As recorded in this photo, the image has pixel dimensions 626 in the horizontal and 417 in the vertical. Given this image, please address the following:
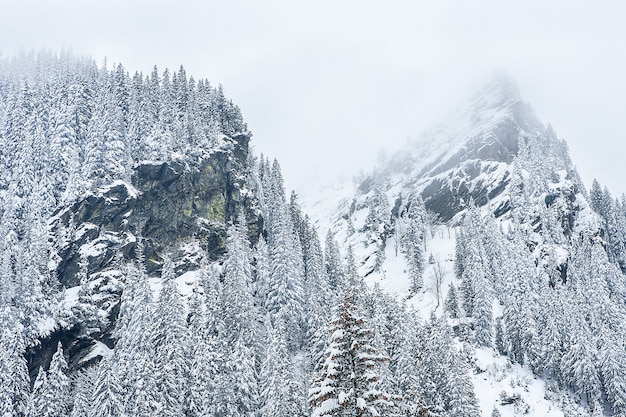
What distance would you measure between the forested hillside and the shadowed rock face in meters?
0.30

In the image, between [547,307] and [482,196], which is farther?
[482,196]

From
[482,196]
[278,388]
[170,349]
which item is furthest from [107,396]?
[482,196]

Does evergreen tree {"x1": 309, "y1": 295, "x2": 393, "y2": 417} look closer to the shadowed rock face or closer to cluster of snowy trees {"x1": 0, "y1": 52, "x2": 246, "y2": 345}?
cluster of snowy trees {"x1": 0, "y1": 52, "x2": 246, "y2": 345}

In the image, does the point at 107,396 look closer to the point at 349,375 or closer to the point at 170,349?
the point at 170,349

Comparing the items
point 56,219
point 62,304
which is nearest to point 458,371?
point 62,304

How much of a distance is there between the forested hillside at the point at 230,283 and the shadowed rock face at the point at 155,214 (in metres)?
0.30

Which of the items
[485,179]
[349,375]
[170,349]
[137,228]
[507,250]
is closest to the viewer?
[349,375]

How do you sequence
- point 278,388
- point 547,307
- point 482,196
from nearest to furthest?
point 278,388
point 547,307
point 482,196

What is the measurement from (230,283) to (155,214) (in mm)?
27124

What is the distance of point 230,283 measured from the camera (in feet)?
231

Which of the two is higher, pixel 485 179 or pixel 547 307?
pixel 485 179

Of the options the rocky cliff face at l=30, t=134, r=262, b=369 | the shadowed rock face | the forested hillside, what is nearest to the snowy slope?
the forested hillside

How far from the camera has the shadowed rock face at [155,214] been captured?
82688 mm

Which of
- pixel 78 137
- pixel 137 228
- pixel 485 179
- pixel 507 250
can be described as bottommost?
pixel 507 250
